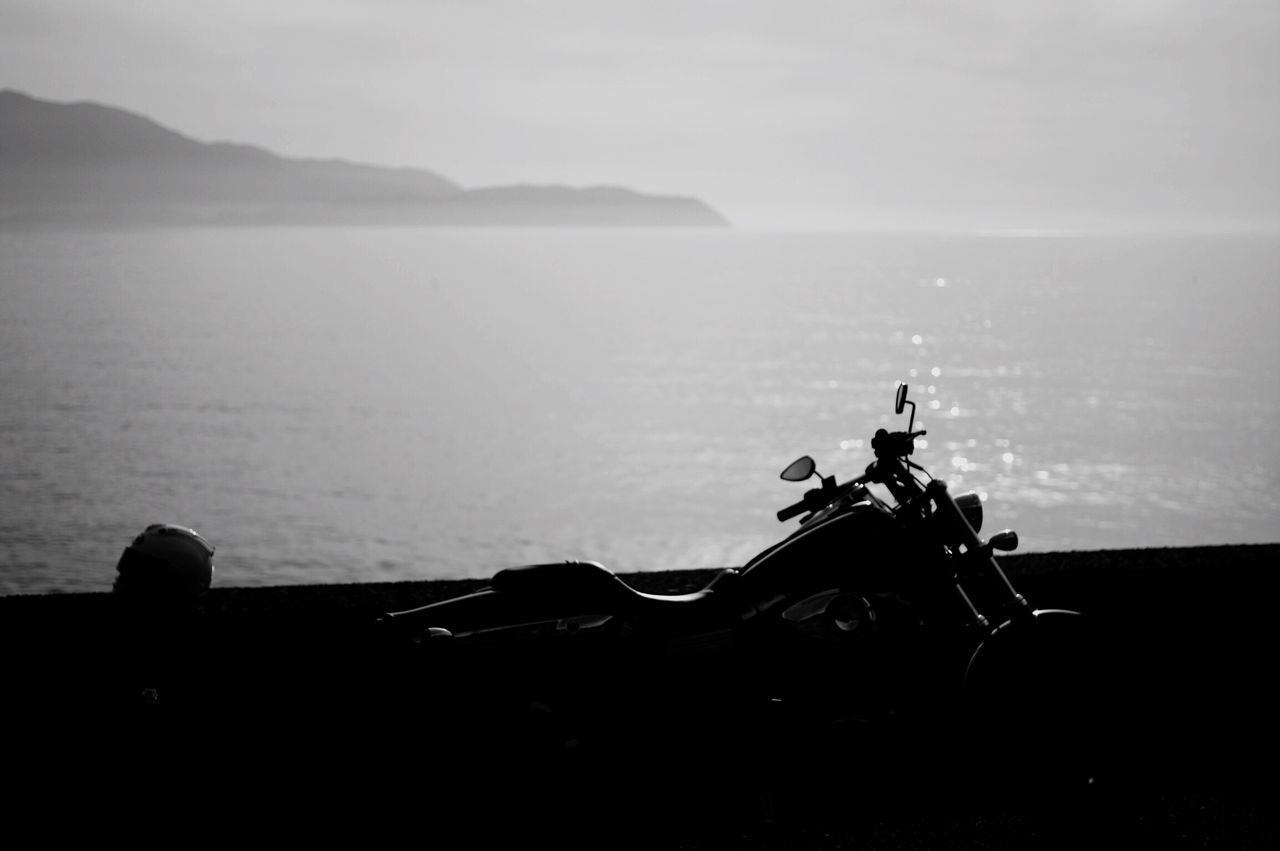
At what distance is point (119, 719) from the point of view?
16.7 ft

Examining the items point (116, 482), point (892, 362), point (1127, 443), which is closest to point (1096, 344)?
point (892, 362)

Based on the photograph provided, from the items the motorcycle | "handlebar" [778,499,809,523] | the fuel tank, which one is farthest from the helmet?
"handlebar" [778,499,809,523]

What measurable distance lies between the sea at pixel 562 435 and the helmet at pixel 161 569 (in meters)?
25.1

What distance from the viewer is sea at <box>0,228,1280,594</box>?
182ft

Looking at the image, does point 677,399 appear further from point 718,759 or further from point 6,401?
point 718,759

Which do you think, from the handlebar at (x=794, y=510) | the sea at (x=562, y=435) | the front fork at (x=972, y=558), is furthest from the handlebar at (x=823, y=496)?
the sea at (x=562, y=435)

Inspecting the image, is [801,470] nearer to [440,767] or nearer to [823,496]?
[823,496]

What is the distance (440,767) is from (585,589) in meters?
1.12

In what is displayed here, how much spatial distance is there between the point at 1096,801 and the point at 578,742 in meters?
2.19

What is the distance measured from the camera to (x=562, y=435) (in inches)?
3105

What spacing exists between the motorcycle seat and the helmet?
1260mm

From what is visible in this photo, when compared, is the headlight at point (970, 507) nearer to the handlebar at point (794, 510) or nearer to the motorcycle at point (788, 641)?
the motorcycle at point (788, 641)

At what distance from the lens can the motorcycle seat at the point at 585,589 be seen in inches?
185

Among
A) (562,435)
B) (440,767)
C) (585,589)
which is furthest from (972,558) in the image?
(562,435)
